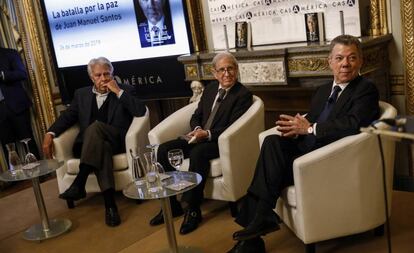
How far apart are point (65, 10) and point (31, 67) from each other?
28.4 inches

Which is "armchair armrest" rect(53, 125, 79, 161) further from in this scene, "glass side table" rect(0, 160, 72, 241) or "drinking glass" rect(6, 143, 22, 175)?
Answer: "drinking glass" rect(6, 143, 22, 175)

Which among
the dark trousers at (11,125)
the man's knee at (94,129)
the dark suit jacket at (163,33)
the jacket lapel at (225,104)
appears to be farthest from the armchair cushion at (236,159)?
the dark trousers at (11,125)

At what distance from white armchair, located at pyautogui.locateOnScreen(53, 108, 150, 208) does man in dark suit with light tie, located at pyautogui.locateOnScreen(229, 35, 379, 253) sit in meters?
1.14

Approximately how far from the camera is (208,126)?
3.25 meters

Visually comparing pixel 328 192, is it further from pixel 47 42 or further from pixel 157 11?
pixel 47 42

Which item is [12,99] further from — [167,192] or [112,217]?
[167,192]

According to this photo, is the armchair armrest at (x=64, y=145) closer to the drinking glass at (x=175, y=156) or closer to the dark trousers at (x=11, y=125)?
the dark trousers at (x=11, y=125)

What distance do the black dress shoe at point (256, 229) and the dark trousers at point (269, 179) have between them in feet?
0.11

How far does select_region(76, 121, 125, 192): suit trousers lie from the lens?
336cm

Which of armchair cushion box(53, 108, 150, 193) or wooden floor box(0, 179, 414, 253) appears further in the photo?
armchair cushion box(53, 108, 150, 193)

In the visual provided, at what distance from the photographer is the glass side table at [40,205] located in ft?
10.3

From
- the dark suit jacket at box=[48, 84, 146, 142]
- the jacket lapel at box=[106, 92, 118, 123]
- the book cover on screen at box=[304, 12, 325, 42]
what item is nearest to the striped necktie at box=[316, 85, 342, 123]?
the book cover on screen at box=[304, 12, 325, 42]

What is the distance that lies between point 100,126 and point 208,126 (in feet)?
2.59

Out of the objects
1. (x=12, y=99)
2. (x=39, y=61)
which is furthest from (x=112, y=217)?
(x=39, y=61)
